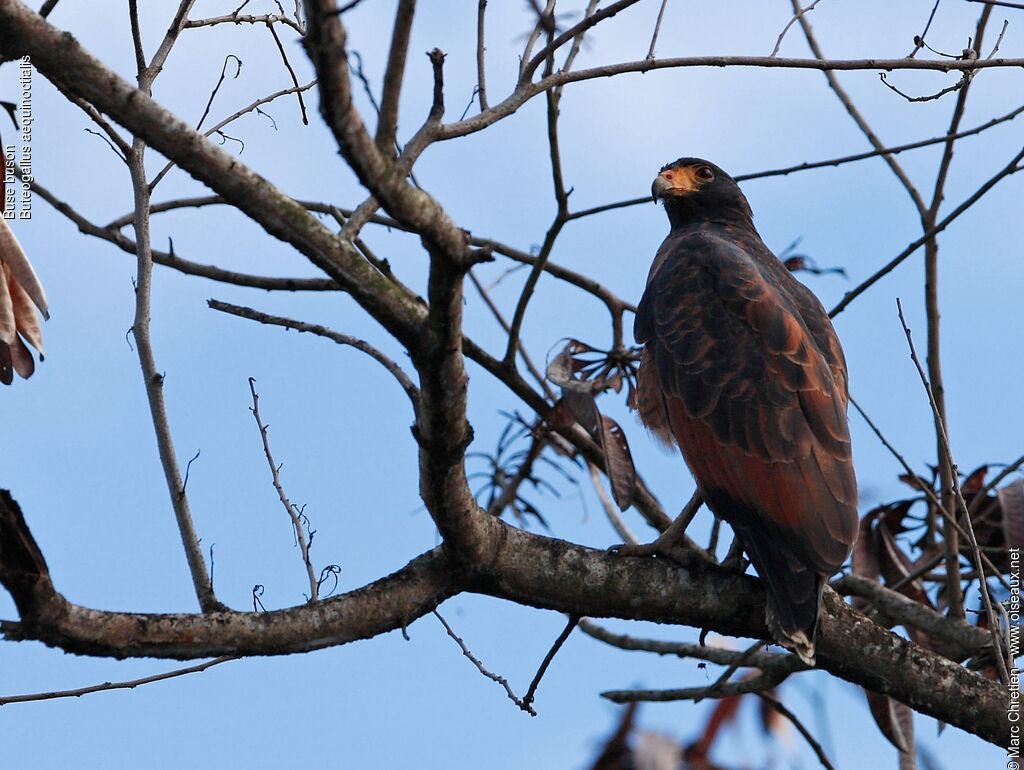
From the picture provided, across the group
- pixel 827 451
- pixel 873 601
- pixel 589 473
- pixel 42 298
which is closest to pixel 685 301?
pixel 827 451

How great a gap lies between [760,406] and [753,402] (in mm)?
32

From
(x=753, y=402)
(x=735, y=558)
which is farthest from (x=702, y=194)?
(x=735, y=558)

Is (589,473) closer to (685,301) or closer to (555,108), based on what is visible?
(685,301)

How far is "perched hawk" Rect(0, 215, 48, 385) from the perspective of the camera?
3.50 m

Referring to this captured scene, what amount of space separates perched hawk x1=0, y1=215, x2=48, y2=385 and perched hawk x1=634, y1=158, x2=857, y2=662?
7.72 feet

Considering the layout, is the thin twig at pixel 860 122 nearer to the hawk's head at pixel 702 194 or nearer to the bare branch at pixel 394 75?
the hawk's head at pixel 702 194

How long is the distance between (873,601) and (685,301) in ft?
5.48

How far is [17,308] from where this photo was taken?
3564mm

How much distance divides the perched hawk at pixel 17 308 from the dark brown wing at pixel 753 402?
92.6 inches

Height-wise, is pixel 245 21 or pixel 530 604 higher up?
pixel 245 21

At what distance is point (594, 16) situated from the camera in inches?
149

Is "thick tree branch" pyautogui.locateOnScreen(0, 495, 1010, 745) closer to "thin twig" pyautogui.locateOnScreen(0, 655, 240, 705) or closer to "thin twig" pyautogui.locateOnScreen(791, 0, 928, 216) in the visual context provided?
"thin twig" pyautogui.locateOnScreen(0, 655, 240, 705)

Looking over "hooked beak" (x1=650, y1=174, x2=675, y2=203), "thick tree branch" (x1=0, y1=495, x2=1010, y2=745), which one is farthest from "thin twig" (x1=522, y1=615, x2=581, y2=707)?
"hooked beak" (x1=650, y1=174, x2=675, y2=203)

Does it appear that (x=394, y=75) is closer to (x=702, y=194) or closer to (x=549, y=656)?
(x=549, y=656)
